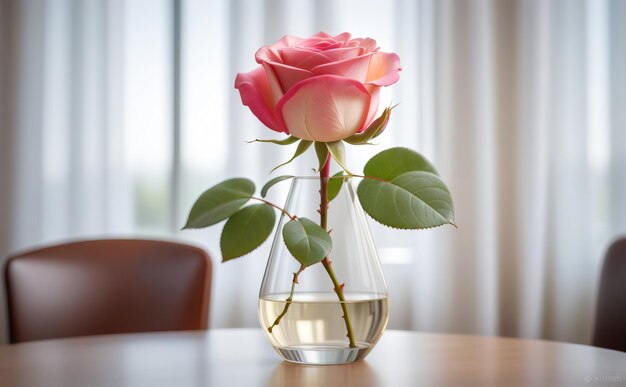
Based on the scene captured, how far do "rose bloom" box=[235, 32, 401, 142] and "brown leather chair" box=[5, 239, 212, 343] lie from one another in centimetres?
79

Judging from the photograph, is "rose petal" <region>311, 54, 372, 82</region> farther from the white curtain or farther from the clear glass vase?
the white curtain

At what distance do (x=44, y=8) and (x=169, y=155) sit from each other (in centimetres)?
67

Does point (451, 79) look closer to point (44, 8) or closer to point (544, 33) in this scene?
point (544, 33)

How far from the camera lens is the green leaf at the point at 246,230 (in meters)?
0.83

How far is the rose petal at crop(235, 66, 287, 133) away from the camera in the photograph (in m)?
0.82

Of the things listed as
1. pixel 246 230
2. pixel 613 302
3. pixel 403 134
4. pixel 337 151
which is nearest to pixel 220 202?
pixel 246 230

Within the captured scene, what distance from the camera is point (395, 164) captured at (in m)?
0.83

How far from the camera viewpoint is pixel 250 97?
0.82m

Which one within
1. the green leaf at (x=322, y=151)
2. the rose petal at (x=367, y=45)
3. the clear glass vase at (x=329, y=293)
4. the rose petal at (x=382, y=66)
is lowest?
the clear glass vase at (x=329, y=293)

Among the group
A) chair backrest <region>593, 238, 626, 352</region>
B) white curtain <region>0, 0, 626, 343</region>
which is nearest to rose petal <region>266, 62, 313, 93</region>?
chair backrest <region>593, 238, 626, 352</region>

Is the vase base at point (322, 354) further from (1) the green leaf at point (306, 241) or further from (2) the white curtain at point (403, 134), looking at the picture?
(2) the white curtain at point (403, 134)

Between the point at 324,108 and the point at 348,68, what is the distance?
0.17 ft

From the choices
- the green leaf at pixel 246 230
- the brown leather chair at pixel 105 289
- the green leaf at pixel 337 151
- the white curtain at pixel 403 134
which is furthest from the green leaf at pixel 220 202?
the white curtain at pixel 403 134

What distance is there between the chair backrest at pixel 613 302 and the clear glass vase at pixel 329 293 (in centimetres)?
62
